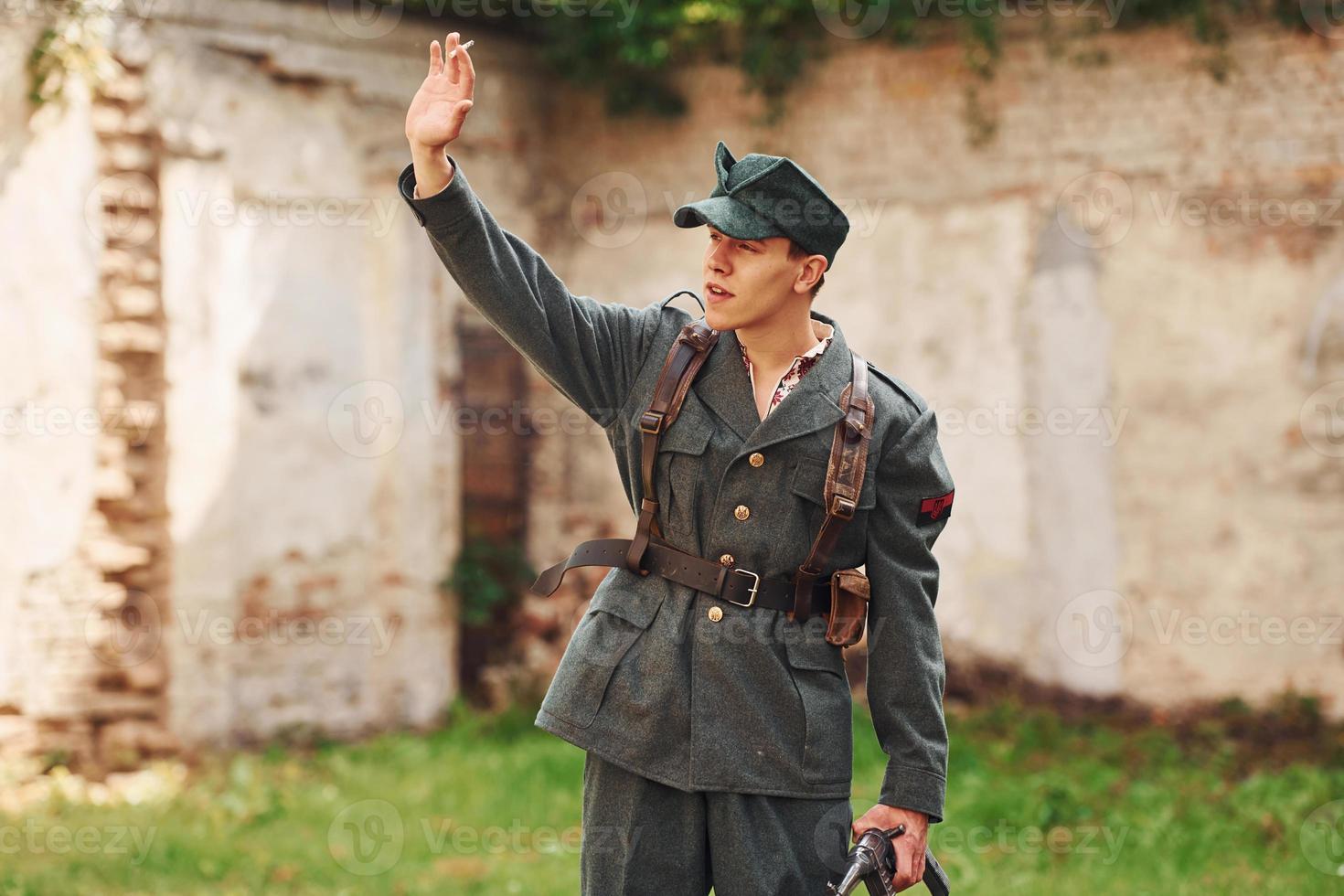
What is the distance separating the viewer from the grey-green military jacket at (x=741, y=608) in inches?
112

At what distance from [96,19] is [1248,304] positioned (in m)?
5.56

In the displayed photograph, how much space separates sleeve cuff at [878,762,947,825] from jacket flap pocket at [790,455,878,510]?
566 millimetres

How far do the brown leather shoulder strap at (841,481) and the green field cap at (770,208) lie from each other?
1.11 ft

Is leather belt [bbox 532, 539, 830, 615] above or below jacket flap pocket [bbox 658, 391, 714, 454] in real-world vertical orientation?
below

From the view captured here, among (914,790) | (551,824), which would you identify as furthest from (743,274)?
(551,824)

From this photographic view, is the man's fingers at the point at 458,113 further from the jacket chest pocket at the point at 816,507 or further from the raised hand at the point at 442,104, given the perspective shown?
the jacket chest pocket at the point at 816,507

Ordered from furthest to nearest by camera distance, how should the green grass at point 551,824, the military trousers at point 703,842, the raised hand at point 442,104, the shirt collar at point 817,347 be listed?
the green grass at point 551,824 < the shirt collar at point 817,347 < the military trousers at point 703,842 < the raised hand at point 442,104

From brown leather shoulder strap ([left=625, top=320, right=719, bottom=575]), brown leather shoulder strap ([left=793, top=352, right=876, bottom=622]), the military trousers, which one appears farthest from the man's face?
the military trousers

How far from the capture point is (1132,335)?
6730mm

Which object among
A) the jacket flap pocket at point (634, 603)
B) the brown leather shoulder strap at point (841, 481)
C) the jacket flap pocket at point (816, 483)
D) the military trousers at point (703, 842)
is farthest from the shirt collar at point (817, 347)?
the military trousers at point (703, 842)

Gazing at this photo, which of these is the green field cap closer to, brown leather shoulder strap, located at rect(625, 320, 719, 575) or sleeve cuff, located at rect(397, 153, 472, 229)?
brown leather shoulder strap, located at rect(625, 320, 719, 575)

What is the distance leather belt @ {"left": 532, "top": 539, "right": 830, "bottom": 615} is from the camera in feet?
9.56

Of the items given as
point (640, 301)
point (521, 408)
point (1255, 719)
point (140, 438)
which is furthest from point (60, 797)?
point (1255, 719)

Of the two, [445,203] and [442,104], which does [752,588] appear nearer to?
[445,203]
